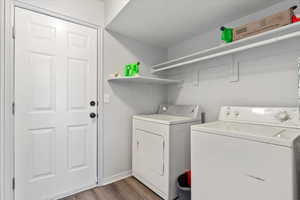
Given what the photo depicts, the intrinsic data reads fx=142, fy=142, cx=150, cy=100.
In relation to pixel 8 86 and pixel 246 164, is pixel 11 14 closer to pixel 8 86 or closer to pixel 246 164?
pixel 8 86

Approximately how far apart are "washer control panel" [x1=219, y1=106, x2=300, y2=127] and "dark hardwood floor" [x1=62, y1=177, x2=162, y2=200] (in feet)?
4.20

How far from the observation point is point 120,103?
7.07 ft

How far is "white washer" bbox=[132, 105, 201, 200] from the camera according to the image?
1.57 m

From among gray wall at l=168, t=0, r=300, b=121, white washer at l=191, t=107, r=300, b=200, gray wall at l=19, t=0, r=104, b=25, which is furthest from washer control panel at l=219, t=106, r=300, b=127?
gray wall at l=19, t=0, r=104, b=25

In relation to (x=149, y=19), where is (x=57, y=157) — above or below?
below

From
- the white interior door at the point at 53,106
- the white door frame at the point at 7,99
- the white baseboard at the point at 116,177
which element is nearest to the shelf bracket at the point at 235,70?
the white interior door at the point at 53,106

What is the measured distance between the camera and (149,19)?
1.79m

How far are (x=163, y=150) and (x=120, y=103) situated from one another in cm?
96

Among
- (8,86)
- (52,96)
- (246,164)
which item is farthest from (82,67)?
(246,164)

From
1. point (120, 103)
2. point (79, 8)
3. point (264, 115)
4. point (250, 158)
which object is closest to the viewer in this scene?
point (250, 158)

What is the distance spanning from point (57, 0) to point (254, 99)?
2531 mm

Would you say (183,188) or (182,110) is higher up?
(182,110)

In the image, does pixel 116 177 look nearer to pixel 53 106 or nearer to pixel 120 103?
pixel 120 103

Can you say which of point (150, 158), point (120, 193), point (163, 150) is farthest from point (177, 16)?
point (120, 193)
